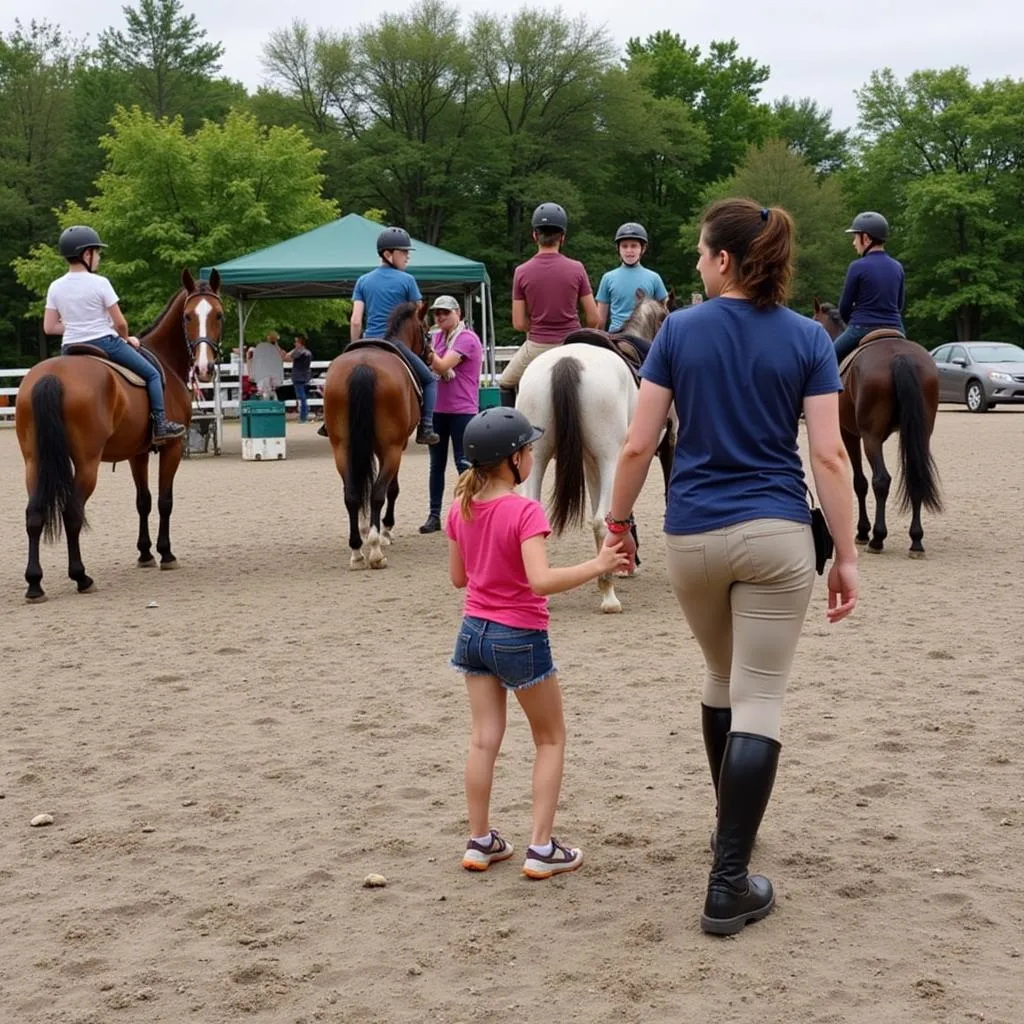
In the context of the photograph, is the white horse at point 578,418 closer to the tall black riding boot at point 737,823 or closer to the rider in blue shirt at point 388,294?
the rider in blue shirt at point 388,294

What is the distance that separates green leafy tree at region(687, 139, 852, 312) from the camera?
5616 cm

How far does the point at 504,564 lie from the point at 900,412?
729cm

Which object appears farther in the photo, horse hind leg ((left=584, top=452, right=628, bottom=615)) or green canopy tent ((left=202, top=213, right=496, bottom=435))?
green canopy tent ((left=202, top=213, right=496, bottom=435))

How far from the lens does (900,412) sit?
36.1ft

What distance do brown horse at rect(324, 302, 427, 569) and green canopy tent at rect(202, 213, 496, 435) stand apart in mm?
12120

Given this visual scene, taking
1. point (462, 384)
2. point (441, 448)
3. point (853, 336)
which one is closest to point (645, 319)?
point (853, 336)

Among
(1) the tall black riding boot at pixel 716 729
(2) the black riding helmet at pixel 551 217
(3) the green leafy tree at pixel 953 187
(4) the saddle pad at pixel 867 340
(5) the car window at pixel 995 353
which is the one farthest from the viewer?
(3) the green leafy tree at pixel 953 187

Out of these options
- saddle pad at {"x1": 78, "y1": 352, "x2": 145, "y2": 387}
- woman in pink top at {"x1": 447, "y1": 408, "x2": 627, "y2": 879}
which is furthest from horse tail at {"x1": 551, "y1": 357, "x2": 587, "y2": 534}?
woman in pink top at {"x1": 447, "y1": 408, "x2": 627, "y2": 879}

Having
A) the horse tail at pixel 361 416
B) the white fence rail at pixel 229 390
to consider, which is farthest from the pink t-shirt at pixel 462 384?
the white fence rail at pixel 229 390

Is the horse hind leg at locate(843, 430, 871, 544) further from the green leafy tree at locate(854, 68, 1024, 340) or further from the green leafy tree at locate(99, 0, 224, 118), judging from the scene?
the green leafy tree at locate(99, 0, 224, 118)

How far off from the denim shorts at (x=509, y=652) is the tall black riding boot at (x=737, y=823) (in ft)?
2.24

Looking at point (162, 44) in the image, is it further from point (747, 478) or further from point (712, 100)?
point (747, 478)

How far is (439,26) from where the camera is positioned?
201 feet

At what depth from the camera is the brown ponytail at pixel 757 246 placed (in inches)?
162
